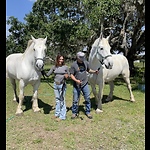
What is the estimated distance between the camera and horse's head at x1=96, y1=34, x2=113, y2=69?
4595 millimetres

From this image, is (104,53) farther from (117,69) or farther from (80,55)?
(117,69)

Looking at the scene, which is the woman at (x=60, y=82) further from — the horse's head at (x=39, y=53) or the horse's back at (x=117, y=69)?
the horse's back at (x=117, y=69)

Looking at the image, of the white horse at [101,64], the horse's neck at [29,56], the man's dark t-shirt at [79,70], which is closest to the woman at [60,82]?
the man's dark t-shirt at [79,70]

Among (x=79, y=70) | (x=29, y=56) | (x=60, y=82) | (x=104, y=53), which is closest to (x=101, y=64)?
(x=104, y=53)

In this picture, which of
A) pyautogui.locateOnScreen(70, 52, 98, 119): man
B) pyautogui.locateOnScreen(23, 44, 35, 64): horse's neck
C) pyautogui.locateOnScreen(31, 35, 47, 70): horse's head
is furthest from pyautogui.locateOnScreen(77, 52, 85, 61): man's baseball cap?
pyautogui.locateOnScreen(23, 44, 35, 64): horse's neck

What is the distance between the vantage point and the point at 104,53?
4664mm

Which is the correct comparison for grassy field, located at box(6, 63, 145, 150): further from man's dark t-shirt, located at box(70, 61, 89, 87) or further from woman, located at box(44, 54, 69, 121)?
man's dark t-shirt, located at box(70, 61, 89, 87)

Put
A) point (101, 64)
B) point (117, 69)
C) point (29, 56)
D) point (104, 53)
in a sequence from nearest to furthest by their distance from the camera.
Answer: point (104, 53) < point (101, 64) < point (29, 56) < point (117, 69)

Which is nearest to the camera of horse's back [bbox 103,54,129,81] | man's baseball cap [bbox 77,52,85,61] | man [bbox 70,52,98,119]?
man's baseball cap [bbox 77,52,85,61]

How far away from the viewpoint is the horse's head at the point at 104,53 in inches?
181

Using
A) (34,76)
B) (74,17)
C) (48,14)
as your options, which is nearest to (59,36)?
(74,17)

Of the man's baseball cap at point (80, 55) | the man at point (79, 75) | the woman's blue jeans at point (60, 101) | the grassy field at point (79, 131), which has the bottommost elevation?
the grassy field at point (79, 131)

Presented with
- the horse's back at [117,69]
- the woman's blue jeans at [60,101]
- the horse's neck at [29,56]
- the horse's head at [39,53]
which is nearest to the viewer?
the horse's head at [39,53]

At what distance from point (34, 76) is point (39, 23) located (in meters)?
8.69
